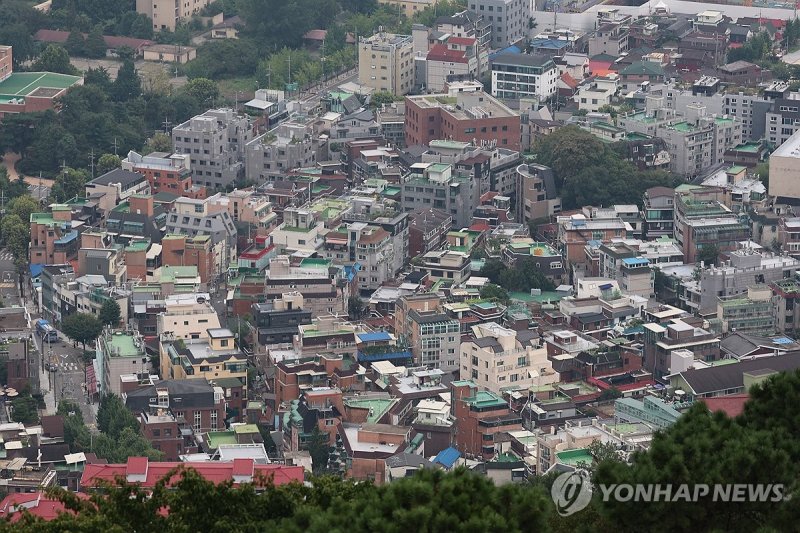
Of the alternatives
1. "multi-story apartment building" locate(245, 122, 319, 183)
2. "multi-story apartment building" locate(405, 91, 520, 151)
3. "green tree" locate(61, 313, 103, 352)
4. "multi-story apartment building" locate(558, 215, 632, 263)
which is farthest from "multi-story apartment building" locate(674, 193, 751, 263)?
"green tree" locate(61, 313, 103, 352)

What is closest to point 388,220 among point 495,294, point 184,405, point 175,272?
point 495,294

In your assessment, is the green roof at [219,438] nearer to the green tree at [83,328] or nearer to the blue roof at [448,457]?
the blue roof at [448,457]

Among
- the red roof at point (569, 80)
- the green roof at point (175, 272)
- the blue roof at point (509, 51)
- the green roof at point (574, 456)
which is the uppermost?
the blue roof at point (509, 51)

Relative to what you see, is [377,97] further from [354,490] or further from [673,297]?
[354,490]

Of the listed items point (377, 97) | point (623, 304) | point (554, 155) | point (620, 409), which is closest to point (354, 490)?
point (620, 409)

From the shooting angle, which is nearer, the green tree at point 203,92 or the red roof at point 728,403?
the red roof at point 728,403

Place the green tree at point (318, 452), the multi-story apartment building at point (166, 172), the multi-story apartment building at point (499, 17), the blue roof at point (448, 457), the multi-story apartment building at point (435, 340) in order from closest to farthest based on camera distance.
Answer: the blue roof at point (448, 457) → the green tree at point (318, 452) → the multi-story apartment building at point (435, 340) → the multi-story apartment building at point (166, 172) → the multi-story apartment building at point (499, 17)

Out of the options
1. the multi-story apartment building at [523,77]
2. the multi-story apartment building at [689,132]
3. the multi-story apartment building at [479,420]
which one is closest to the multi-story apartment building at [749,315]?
the multi-story apartment building at [479,420]
